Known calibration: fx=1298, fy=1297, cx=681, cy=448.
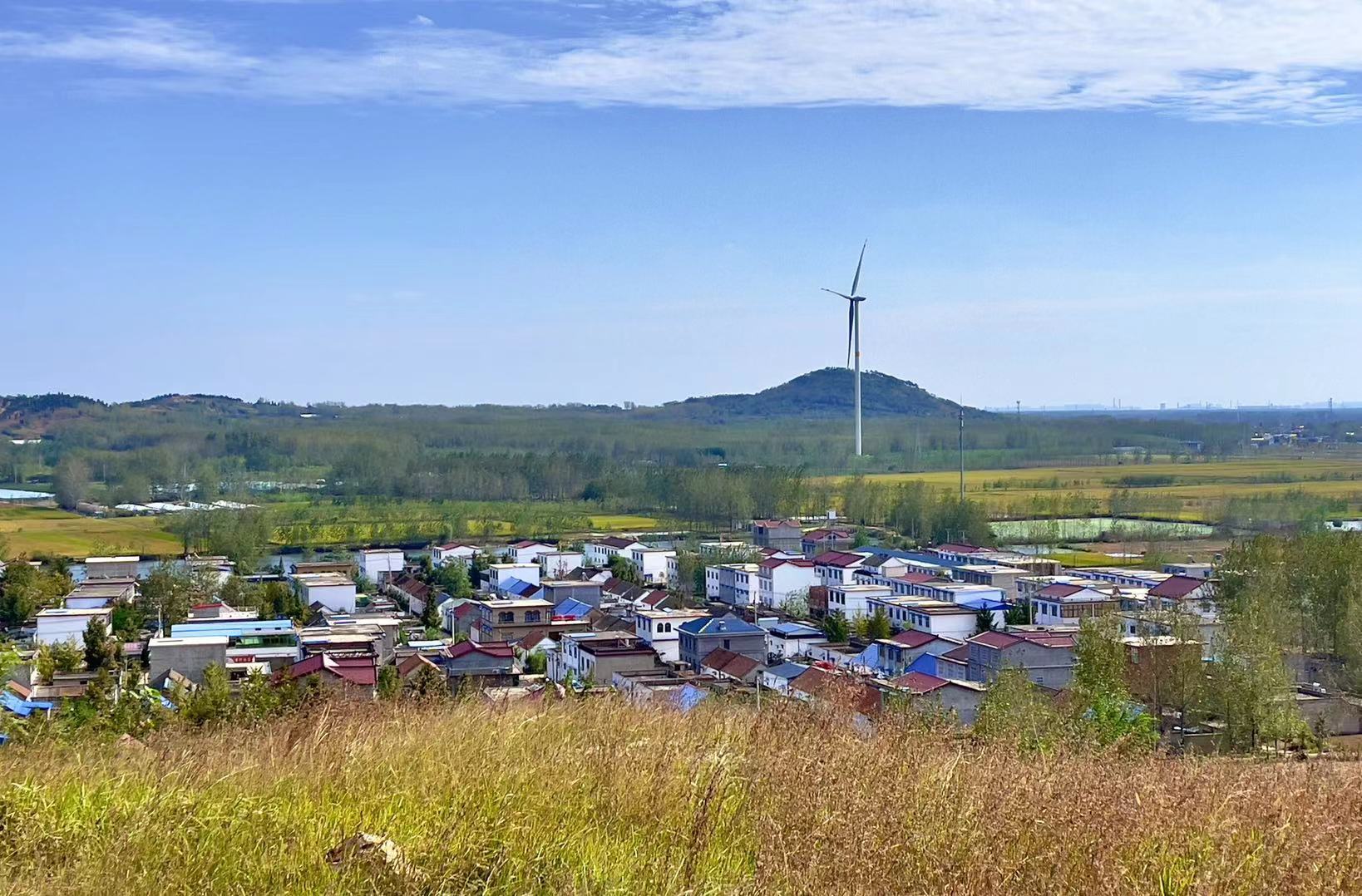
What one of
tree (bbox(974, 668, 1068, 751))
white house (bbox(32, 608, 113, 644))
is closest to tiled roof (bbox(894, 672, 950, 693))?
tree (bbox(974, 668, 1068, 751))

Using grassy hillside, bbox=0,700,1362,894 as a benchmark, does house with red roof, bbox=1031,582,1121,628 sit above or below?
below

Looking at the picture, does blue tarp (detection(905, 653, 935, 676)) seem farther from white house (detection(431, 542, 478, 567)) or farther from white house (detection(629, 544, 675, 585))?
white house (detection(431, 542, 478, 567))

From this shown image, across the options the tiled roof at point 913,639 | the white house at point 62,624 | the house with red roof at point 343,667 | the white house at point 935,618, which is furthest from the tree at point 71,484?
the tiled roof at point 913,639

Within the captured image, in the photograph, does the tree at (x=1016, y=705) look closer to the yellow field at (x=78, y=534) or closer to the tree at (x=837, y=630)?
the tree at (x=837, y=630)

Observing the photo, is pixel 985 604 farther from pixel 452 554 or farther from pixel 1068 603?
pixel 452 554

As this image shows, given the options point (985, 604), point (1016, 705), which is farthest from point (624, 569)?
point (1016, 705)

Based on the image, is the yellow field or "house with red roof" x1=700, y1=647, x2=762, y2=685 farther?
the yellow field
